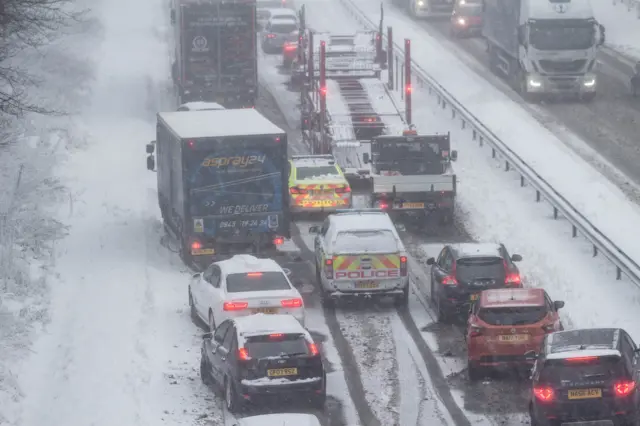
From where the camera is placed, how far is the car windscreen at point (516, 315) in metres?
21.2

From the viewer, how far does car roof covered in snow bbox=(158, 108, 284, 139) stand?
2916 cm

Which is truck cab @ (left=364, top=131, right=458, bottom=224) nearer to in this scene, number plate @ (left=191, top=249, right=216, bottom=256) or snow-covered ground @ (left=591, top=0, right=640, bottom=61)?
number plate @ (left=191, top=249, right=216, bottom=256)

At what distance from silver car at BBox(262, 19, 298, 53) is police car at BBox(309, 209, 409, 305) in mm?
33967

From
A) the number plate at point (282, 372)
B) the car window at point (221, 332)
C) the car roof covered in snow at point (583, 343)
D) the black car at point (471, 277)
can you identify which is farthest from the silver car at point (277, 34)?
the car roof covered in snow at point (583, 343)

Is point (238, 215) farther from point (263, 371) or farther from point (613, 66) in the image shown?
point (613, 66)

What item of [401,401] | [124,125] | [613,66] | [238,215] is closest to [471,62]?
[613,66]

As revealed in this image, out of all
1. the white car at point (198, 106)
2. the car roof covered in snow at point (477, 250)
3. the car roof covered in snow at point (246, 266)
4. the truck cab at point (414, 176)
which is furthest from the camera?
the white car at point (198, 106)

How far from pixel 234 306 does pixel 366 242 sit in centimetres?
388

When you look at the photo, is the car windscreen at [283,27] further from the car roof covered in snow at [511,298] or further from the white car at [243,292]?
the car roof covered in snow at [511,298]

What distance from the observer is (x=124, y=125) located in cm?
4878

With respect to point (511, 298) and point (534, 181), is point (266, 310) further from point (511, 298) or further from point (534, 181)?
point (534, 181)

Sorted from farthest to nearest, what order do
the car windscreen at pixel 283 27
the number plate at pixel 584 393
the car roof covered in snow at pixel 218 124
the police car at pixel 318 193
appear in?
1. the car windscreen at pixel 283 27
2. the police car at pixel 318 193
3. the car roof covered in snow at pixel 218 124
4. the number plate at pixel 584 393

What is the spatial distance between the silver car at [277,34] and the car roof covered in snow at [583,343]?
42.3 metres

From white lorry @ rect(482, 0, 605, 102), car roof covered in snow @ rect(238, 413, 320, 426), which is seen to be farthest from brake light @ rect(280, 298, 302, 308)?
white lorry @ rect(482, 0, 605, 102)
